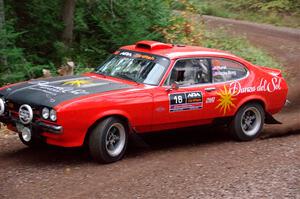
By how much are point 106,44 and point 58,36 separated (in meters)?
1.45

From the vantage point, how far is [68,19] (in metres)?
14.3

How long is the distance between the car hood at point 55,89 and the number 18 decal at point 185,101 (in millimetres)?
725

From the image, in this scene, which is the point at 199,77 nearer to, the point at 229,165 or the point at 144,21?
the point at 229,165

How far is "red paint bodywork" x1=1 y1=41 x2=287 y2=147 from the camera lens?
6.90 metres

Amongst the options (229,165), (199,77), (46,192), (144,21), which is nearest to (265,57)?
(144,21)

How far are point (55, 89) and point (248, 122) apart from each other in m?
3.64

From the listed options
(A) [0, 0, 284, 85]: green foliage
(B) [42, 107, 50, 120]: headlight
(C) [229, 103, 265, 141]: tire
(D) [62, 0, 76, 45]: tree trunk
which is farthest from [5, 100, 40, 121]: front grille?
(D) [62, 0, 76, 45]: tree trunk

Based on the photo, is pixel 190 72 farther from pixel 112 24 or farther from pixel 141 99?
pixel 112 24

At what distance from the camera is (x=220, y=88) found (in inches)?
337

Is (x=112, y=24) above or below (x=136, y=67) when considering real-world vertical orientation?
above

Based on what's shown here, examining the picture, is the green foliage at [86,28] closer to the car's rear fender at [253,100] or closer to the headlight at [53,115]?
the car's rear fender at [253,100]

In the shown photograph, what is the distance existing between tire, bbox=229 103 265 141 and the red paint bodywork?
0.15 metres

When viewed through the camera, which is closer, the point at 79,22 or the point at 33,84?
the point at 33,84

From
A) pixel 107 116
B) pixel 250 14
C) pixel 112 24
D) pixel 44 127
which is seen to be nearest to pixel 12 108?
pixel 44 127
